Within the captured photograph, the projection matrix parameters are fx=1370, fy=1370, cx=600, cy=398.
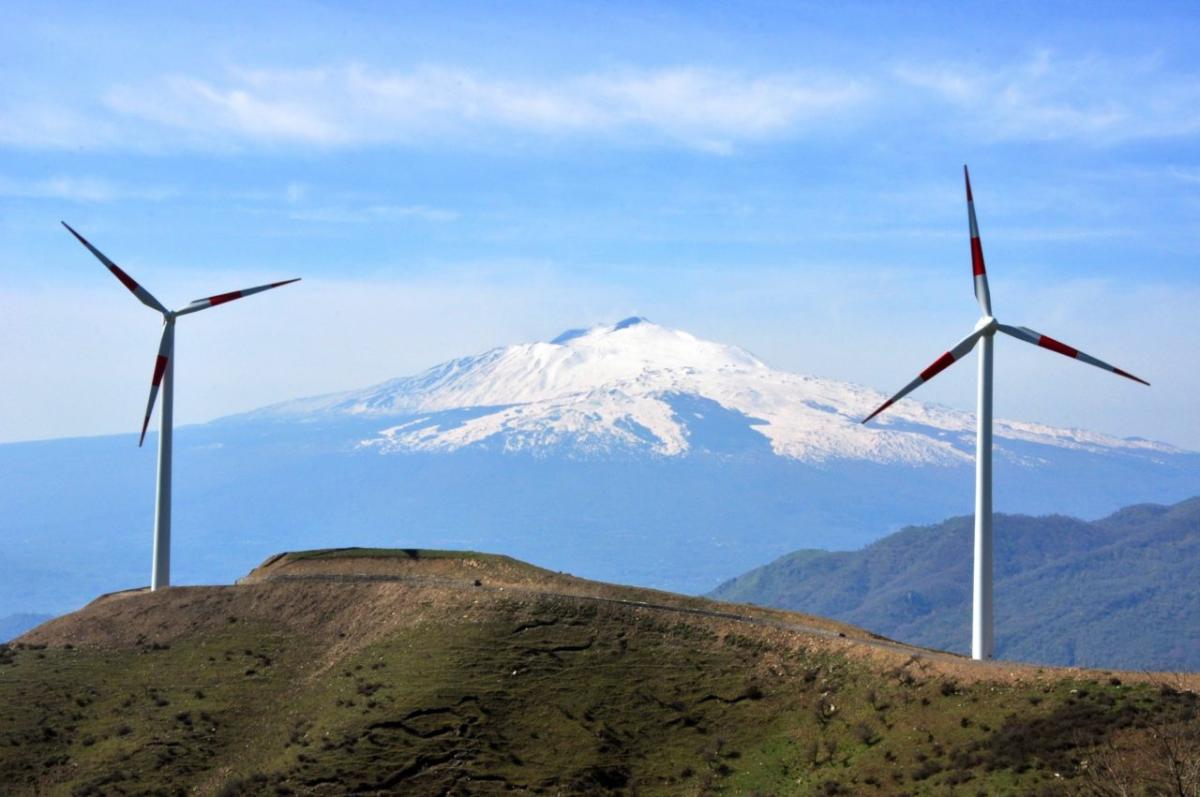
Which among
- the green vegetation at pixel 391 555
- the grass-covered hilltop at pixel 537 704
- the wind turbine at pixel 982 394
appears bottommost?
the grass-covered hilltop at pixel 537 704

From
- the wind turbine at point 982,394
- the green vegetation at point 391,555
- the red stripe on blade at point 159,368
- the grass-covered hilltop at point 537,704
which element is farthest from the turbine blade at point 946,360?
the red stripe on blade at point 159,368

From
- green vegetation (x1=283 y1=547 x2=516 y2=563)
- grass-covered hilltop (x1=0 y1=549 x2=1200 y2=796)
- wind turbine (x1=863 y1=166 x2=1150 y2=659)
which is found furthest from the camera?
green vegetation (x1=283 y1=547 x2=516 y2=563)

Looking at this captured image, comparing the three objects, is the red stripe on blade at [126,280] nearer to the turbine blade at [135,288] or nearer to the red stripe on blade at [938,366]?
the turbine blade at [135,288]

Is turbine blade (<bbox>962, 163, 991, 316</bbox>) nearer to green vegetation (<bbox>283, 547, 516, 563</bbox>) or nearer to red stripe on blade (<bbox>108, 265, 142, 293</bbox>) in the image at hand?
green vegetation (<bbox>283, 547, 516, 563</bbox>)

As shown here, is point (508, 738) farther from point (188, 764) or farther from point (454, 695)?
point (188, 764)

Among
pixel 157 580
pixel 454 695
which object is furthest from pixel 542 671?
pixel 157 580

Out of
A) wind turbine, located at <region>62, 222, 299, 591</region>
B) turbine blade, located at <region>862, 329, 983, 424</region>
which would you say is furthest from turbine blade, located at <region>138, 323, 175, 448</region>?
turbine blade, located at <region>862, 329, 983, 424</region>

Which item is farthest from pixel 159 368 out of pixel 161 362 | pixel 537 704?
pixel 537 704
